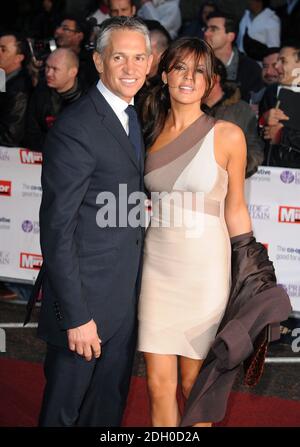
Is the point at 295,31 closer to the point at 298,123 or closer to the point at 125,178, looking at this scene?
the point at 298,123

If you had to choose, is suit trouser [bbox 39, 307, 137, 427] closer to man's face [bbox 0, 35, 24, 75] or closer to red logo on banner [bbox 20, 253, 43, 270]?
red logo on banner [bbox 20, 253, 43, 270]

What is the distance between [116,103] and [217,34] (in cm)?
455

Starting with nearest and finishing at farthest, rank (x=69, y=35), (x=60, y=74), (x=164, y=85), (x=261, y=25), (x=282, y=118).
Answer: (x=164, y=85) → (x=282, y=118) → (x=60, y=74) → (x=69, y=35) → (x=261, y=25)

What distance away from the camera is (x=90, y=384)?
4016 millimetres

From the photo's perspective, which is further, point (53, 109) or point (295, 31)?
point (295, 31)

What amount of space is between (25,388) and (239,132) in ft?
7.81

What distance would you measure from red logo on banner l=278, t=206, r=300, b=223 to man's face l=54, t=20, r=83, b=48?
3.40 meters

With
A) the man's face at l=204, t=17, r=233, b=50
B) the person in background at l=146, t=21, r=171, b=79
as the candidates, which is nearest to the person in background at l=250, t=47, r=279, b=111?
the man's face at l=204, t=17, r=233, b=50

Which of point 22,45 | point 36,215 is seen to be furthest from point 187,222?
point 22,45

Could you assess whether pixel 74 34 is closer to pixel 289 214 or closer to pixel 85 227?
pixel 289 214

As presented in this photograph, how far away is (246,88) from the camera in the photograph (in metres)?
8.18

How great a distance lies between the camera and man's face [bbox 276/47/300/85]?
23.9 feet

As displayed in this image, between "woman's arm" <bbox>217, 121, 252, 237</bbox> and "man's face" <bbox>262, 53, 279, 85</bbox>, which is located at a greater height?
"man's face" <bbox>262, 53, 279, 85</bbox>
